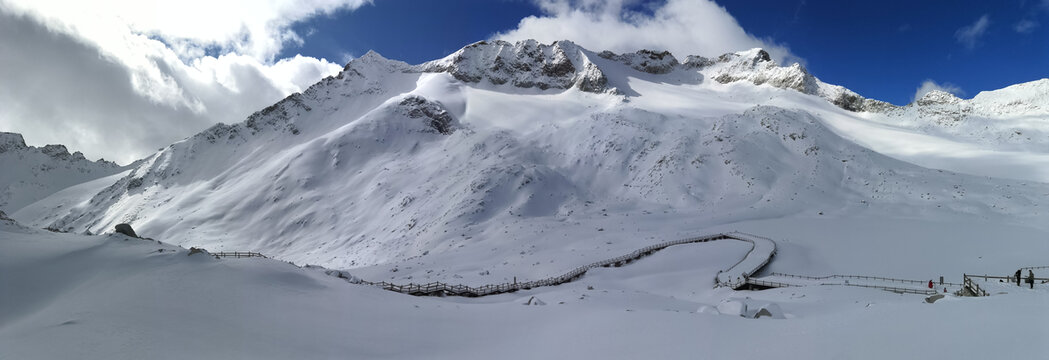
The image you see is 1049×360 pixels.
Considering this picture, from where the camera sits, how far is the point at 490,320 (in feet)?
66.4

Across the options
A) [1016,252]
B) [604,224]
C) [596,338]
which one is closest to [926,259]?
[1016,252]

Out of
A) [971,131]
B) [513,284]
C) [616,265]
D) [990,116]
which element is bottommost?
[513,284]

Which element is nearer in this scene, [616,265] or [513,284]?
[513,284]

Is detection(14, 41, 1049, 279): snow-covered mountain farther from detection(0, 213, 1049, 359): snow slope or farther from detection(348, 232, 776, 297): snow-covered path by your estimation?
detection(0, 213, 1049, 359): snow slope

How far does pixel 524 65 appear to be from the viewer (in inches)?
5418

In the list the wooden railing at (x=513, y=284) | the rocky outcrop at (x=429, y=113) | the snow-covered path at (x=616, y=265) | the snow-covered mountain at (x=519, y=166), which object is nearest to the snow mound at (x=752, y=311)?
the snow-covered path at (x=616, y=265)

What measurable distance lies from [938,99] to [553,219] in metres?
93.1

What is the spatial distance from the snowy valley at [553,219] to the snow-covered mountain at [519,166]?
55 cm

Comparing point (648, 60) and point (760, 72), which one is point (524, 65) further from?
point (760, 72)

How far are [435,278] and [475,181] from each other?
33.3m

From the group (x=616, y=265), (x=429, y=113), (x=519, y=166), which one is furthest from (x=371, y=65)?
(x=616, y=265)

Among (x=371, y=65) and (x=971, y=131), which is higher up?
(x=371, y=65)

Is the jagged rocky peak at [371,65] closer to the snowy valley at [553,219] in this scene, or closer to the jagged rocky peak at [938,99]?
the snowy valley at [553,219]

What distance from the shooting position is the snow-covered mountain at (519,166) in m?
63.4
